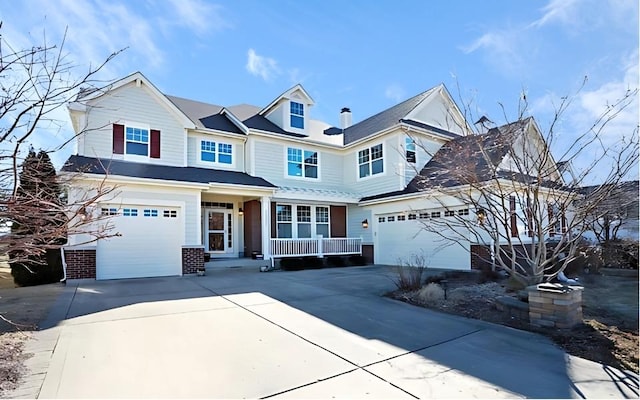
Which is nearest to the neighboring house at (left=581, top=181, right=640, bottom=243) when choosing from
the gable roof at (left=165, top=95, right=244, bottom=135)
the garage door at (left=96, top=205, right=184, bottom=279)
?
the garage door at (left=96, top=205, right=184, bottom=279)

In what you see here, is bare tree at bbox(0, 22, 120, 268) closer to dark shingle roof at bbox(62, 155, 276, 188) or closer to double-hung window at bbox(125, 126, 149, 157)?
dark shingle roof at bbox(62, 155, 276, 188)

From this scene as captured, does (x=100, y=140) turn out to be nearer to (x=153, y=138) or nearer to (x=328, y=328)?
(x=153, y=138)

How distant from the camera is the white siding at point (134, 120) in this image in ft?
42.3

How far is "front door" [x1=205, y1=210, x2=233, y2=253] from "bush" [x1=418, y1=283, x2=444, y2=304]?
1065 cm

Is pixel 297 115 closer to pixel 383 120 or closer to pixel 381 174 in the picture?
A: pixel 383 120

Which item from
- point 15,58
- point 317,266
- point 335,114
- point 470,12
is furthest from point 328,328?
point 335,114

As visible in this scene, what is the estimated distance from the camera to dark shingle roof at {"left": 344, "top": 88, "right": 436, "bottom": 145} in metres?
17.7

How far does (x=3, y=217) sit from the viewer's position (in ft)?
12.4

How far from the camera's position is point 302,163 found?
17859mm

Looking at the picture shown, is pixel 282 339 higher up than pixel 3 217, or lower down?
lower down

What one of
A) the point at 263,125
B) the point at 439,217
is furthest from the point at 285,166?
the point at 439,217

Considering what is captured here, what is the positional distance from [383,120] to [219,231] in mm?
9933

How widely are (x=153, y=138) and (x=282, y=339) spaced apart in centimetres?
1148

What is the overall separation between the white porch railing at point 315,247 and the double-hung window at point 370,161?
11.2 feet
